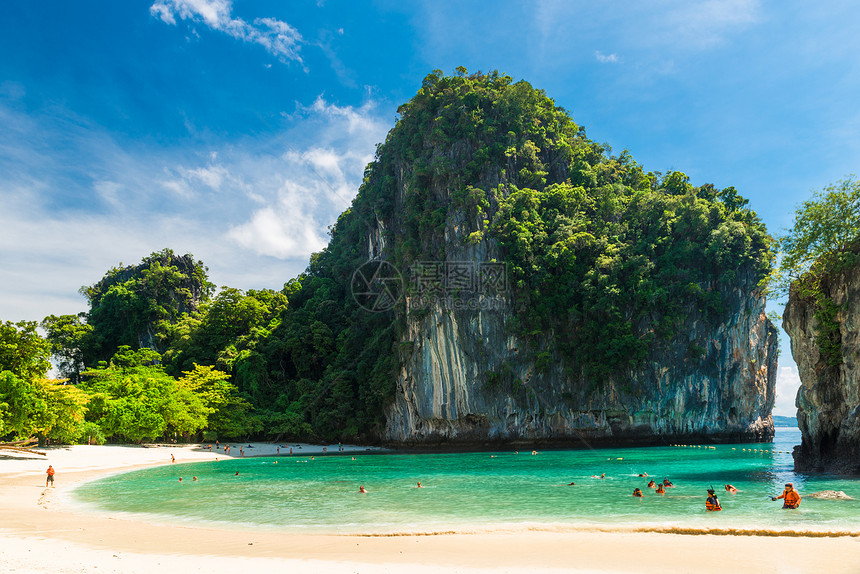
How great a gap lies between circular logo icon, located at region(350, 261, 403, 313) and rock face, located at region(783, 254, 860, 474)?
25987 millimetres

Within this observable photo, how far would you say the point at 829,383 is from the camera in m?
19.0

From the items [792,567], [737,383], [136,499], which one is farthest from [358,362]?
[792,567]

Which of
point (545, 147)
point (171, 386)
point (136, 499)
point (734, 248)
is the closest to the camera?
point (136, 499)

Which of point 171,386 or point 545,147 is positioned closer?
point 171,386

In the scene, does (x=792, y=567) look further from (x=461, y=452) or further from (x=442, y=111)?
(x=442, y=111)

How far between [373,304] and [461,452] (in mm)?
17015

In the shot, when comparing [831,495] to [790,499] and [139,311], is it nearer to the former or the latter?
[790,499]

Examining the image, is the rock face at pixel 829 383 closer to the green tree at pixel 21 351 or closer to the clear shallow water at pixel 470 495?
the clear shallow water at pixel 470 495

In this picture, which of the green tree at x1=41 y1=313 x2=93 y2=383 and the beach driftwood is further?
the green tree at x1=41 y1=313 x2=93 y2=383

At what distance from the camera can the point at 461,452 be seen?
3381cm

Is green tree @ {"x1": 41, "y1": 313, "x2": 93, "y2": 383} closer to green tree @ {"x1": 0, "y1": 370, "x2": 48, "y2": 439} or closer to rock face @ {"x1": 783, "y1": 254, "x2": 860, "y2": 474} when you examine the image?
green tree @ {"x1": 0, "y1": 370, "x2": 48, "y2": 439}

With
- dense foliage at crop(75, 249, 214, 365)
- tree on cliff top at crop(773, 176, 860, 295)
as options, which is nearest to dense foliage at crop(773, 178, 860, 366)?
tree on cliff top at crop(773, 176, 860, 295)

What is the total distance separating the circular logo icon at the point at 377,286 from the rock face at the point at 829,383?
25987 millimetres

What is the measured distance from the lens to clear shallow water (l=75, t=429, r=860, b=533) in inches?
453
